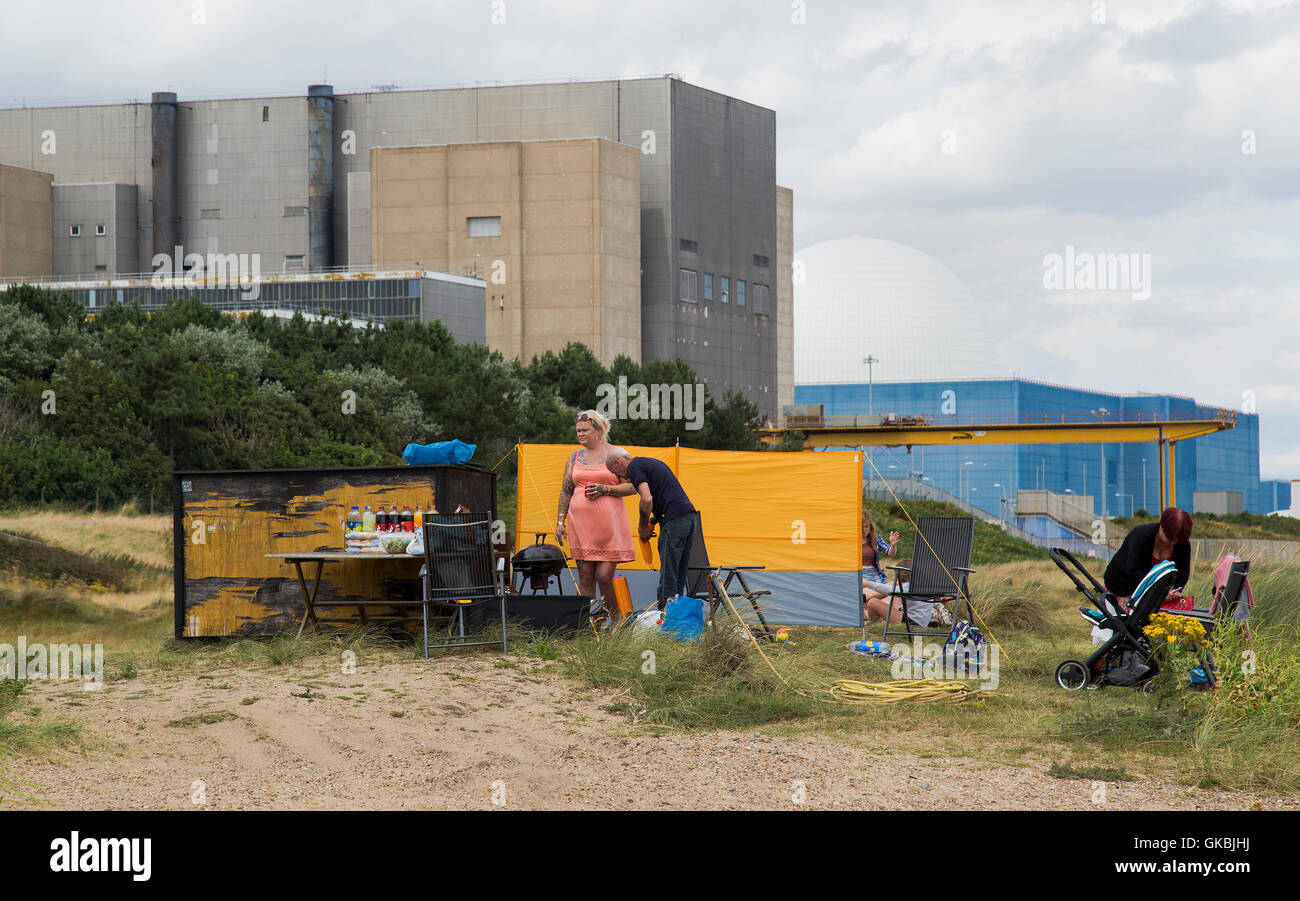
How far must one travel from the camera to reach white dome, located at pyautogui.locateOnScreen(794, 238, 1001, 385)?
115m

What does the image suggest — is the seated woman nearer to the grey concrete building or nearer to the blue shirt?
the blue shirt

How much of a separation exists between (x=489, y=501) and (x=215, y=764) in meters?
5.87

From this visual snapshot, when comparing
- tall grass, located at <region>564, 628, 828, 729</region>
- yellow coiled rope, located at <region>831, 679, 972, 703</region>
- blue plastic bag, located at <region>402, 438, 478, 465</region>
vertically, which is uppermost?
blue plastic bag, located at <region>402, 438, 478, 465</region>

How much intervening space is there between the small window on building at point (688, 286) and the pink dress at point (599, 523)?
245 feet

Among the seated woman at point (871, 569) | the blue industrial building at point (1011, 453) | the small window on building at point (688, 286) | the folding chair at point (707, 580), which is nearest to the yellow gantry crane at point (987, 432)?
the small window on building at point (688, 286)

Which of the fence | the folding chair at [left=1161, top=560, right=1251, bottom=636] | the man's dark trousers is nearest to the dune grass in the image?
the folding chair at [left=1161, top=560, right=1251, bottom=636]

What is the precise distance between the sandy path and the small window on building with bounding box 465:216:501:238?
71.2m

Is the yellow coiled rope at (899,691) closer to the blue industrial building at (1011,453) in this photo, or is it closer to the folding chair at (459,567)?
the folding chair at (459,567)

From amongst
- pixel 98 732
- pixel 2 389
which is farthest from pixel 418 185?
pixel 98 732

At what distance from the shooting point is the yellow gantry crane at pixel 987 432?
59.4m

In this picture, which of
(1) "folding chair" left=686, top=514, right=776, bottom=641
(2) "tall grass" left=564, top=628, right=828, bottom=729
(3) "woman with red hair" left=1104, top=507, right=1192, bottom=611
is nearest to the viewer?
(2) "tall grass" left=564, top=628, right=828, bottom=729

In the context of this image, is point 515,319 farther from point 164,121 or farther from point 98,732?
point 98,732

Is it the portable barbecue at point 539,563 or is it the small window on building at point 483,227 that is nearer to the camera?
the portable barbecue at point 539,563

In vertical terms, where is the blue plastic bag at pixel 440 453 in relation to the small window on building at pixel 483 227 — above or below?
below
